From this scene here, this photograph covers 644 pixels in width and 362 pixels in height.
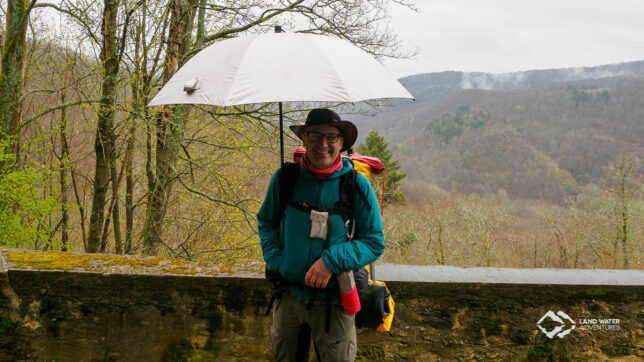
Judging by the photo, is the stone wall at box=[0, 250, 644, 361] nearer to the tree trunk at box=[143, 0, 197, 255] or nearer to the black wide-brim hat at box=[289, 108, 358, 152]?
the black wide-brim hat at box=[289, 108, 358, 152]

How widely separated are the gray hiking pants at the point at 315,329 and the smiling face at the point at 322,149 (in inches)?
23.6

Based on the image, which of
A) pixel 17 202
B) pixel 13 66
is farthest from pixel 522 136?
pixel 17 202

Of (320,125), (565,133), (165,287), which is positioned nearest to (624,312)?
(320,125)

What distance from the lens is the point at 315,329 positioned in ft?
6.31

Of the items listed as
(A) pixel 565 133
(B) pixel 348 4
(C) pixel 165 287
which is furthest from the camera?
(A) pixel 565 133

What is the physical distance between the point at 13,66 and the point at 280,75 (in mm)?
5784

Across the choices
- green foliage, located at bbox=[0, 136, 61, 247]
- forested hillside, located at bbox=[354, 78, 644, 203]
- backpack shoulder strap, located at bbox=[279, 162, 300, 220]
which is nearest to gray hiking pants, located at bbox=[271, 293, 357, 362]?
backpack shoulder strap, located at bbox=[279, 162, 300, 220]

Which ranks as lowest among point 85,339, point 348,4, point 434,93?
point 85,339

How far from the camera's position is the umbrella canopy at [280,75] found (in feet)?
5.84

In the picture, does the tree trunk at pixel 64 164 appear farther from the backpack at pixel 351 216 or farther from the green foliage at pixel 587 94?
the green foliage at pixel 587 94

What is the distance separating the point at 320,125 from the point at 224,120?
5.40 metres

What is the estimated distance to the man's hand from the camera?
181cm

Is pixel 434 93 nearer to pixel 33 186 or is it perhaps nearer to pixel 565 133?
pixel 565 133

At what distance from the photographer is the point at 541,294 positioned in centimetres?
252
